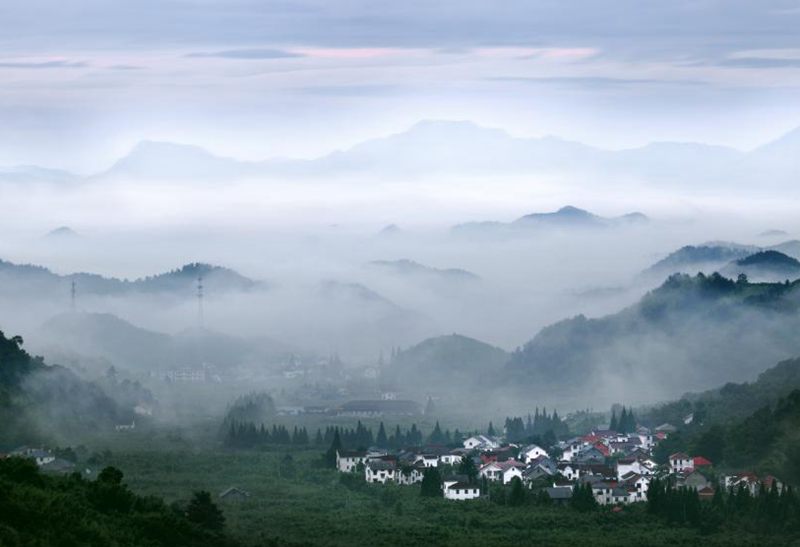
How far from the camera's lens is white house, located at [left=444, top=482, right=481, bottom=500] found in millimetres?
54156

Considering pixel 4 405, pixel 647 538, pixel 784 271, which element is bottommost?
pixel 647 538

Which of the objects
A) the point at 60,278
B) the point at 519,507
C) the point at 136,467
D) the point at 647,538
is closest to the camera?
the point at 647,538

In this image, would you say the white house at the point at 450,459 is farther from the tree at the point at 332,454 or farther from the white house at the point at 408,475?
the tree at the point at 332,454

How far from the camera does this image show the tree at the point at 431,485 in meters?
54.6

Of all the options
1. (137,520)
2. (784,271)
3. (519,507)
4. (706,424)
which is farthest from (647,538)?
(784,271)

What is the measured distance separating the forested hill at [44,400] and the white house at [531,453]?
1505cm

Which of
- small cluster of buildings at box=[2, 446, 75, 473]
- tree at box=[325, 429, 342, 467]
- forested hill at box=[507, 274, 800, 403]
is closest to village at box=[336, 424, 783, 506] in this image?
tree at box=[325, 429, 342, 467]

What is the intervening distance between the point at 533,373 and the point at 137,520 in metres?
69.8

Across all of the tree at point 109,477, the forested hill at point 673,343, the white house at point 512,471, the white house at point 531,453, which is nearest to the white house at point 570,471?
the white house at point 512,471

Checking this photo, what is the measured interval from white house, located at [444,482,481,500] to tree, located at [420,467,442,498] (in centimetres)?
24

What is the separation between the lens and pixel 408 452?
65.0 meters

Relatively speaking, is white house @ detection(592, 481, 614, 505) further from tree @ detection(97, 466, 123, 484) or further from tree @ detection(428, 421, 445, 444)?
tree @ detection(428, 421, 445, 444)

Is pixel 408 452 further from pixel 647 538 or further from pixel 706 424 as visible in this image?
pixel 647 538

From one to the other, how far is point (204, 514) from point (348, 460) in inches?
795
